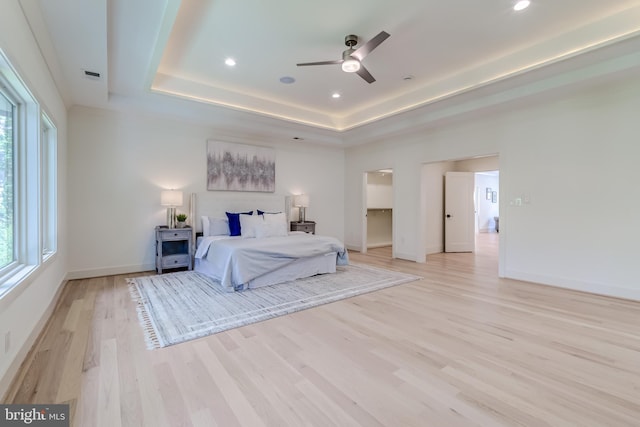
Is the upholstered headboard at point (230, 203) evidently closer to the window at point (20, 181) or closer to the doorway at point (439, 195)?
the window at point (20, 181)

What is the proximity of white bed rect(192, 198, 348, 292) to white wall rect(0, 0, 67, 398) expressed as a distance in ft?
5.68

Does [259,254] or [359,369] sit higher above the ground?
[259,254]

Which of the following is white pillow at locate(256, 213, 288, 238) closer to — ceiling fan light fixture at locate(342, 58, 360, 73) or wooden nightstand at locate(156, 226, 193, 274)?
wooden nightstand at locate(156, 226, 193, 274)

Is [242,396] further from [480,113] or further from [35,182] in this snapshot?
[480,113]

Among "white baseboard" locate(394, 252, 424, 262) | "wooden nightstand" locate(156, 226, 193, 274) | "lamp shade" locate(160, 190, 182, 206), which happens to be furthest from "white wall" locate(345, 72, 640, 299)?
"wooden nightstand" locate(156, 226, 193, 274)

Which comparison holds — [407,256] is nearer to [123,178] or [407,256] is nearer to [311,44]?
[311,44]

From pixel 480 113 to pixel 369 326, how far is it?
12.8ft

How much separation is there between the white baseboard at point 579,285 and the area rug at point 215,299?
5.30ft

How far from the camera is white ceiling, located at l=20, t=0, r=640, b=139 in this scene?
2.68 meters

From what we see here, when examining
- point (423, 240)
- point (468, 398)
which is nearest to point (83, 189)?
point (468, 398)

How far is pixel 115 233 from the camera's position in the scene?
184 inches

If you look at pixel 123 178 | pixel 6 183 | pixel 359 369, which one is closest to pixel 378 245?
pixel 123 178

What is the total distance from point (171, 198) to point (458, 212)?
6462mm

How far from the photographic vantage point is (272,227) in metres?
5.07
